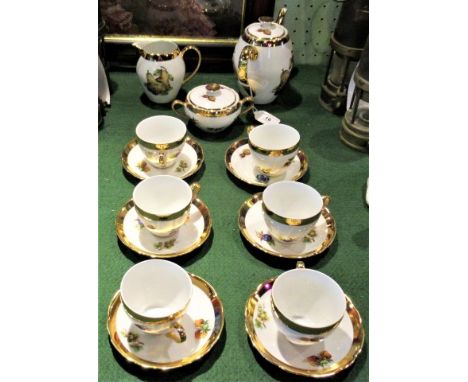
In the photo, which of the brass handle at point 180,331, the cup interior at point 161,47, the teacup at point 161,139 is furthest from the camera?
the cup interior at point 161,47

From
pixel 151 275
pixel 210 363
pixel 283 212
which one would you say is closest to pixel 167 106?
pixel 283 212

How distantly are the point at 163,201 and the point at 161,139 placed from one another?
0.23 metres

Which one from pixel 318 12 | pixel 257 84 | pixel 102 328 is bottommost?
pixel 102 328

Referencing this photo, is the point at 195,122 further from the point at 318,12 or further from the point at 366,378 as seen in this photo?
the point at 366,378

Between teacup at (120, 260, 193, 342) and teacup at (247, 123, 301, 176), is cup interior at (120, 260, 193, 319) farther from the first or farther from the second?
teacup at (247, 123, 301, 176)

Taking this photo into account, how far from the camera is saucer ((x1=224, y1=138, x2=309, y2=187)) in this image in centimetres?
112

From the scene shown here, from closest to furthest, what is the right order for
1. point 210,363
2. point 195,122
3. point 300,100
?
point 210,363
point 195,122
point 300,100

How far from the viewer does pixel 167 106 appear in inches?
54.4

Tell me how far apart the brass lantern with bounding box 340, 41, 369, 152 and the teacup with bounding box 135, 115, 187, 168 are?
17.9 inches

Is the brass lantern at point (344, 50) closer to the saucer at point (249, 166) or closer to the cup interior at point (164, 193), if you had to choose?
the saucer at point (249, 166)

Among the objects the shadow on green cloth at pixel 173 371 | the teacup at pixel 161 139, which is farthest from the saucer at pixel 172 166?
the shadow on green cloth at pixel 173 371

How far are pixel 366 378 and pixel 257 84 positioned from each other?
0.85m

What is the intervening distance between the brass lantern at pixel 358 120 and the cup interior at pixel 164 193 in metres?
0.54

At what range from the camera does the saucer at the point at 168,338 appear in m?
0.74
